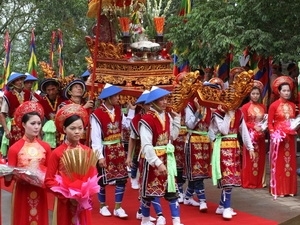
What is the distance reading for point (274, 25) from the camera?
30.1 feet

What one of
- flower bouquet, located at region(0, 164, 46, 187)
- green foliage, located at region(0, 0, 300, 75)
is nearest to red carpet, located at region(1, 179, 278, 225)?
flower bouquet, located at region(0, 164, 46, 187)

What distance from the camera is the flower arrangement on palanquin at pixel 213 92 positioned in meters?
6.59

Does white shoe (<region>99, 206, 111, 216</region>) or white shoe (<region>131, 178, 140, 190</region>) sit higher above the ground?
white shoe (<region>131, 178, 140, 190</region>)

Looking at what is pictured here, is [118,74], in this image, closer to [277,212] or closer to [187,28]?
[277,212]

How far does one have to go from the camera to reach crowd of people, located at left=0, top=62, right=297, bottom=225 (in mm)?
5062

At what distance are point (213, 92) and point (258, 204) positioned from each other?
69.6 inches

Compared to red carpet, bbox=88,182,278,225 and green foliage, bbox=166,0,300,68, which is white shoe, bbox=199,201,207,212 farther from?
green foliage, bbox=166,0,300,68

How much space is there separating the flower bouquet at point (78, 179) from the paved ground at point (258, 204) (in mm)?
2592

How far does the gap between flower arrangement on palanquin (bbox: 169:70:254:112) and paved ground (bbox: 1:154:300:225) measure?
141 centimetres

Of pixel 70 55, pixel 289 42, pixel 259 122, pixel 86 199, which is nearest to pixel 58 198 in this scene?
pixel 86 199

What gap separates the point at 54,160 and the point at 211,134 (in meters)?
2.78

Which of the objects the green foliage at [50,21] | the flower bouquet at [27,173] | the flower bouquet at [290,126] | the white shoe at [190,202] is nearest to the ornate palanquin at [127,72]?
the white shoe at [190,202]

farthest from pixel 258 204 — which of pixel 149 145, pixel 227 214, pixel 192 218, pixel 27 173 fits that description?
pixel 27 173

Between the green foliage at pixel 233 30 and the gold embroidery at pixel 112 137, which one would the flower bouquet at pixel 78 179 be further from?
the green foliage at pixel 233 30
